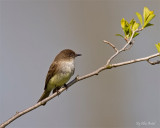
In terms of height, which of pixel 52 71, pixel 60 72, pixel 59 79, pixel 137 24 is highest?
pixel 52 71

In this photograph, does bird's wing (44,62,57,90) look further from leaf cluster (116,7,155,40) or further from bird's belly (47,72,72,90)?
leaf cluster (116,7,155,40)

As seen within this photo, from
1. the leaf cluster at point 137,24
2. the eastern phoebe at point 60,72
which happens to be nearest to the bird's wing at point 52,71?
the eastern phoebe at point 60,72

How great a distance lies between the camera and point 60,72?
5.23 meters

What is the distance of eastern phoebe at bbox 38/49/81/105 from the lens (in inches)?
203

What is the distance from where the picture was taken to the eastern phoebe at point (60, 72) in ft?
17.0

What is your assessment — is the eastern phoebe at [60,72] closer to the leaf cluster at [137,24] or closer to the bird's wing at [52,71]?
the bird's wing at [52,71]

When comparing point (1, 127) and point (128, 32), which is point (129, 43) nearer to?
point (128, 32)

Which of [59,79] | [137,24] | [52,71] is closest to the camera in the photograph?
[137,24]

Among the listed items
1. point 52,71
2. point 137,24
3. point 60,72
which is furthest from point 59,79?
point 137,24

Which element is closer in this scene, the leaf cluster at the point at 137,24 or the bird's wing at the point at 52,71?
the leaf cluster at the point at 137,24

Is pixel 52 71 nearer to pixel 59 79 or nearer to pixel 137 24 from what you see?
pixel 59 79

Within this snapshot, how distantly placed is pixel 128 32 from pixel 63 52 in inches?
104

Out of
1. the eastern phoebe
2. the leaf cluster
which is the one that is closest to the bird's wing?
the eastern phoebe

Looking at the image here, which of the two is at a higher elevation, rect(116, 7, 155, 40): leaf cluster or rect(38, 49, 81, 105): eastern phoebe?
rect(38, 49, 81, 105): eastern phoebe
